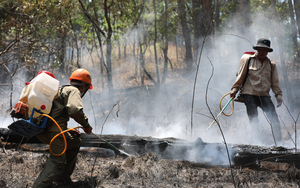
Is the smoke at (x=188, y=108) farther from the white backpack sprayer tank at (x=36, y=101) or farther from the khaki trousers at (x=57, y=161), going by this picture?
the white backpack sprayer tank at (x=36, y=101)

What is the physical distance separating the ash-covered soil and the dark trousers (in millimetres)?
1019

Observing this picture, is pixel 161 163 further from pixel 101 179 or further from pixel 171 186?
pixel 101 179

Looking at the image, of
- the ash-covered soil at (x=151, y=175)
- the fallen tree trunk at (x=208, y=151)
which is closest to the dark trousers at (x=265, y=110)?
the fallen tree trunk at (x=208, y=151)

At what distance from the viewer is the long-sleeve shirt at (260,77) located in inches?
147

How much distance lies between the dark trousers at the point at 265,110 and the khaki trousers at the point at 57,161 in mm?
2871

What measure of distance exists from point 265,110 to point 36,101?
3495 mm

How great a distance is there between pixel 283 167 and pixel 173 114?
207 inches

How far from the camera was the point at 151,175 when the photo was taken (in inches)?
115

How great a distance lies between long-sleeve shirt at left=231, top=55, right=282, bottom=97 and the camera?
3746 mm

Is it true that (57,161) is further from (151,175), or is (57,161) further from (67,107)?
(151,175)

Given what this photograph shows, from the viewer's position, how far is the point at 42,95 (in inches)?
96.3

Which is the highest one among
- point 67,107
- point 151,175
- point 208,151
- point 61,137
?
point 67,107

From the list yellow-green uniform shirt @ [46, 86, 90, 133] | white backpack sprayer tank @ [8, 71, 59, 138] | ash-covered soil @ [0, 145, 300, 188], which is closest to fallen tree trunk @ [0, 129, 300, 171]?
ash-covered soil @ [0, 145, 300, 188]

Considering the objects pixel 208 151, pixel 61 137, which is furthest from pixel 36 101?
pixel 208 151
